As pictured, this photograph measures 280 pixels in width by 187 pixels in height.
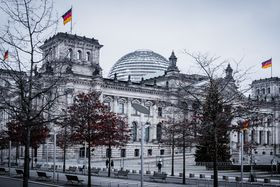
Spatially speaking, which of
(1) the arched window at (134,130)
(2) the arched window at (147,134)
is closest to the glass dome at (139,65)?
(2) the arched window at (147,134)

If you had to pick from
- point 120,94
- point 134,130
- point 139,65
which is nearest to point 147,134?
point 134,130

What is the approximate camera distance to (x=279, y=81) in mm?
123562

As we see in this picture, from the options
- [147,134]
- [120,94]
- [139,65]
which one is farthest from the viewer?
[139,65]

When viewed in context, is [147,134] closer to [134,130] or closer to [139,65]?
[134,130]

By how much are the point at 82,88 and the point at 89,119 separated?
150 ft

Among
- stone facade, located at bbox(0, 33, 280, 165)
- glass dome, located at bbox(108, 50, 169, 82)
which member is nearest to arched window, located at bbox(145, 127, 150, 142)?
stone facade, located at bbox(0, 33, 280, 165)

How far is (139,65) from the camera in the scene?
123188mm

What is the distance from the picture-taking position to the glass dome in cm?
12119

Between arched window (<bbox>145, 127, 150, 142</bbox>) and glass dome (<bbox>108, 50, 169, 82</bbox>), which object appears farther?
glass dome (<bbox>108, 50, 169, 82</bbox>)

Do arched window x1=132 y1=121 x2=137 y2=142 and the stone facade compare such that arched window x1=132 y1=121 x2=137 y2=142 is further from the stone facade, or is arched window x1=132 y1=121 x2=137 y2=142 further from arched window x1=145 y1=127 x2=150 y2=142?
arched window x1=145 y1=127 x2=150 y2=142

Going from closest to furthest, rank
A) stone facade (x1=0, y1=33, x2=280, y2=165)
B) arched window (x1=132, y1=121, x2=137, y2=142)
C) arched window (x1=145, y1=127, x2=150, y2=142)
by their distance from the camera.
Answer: stone facade (x1=0, y1=33, x2=280, y2=165) → arched window (x1=132, y1=121, x2=137, y2=142) → arched window (x1=145, y1=127, x2=150, y2=142)

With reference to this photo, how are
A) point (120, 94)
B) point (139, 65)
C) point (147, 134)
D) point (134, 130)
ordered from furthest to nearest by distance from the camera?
1. point (139, 65)
2. point (147, 134)
3. point (134, 130)
4. point (120, 94)

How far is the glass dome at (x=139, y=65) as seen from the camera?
121 meters

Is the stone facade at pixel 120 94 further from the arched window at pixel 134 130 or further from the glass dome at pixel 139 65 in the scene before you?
the glass dome at pixel 139 65
